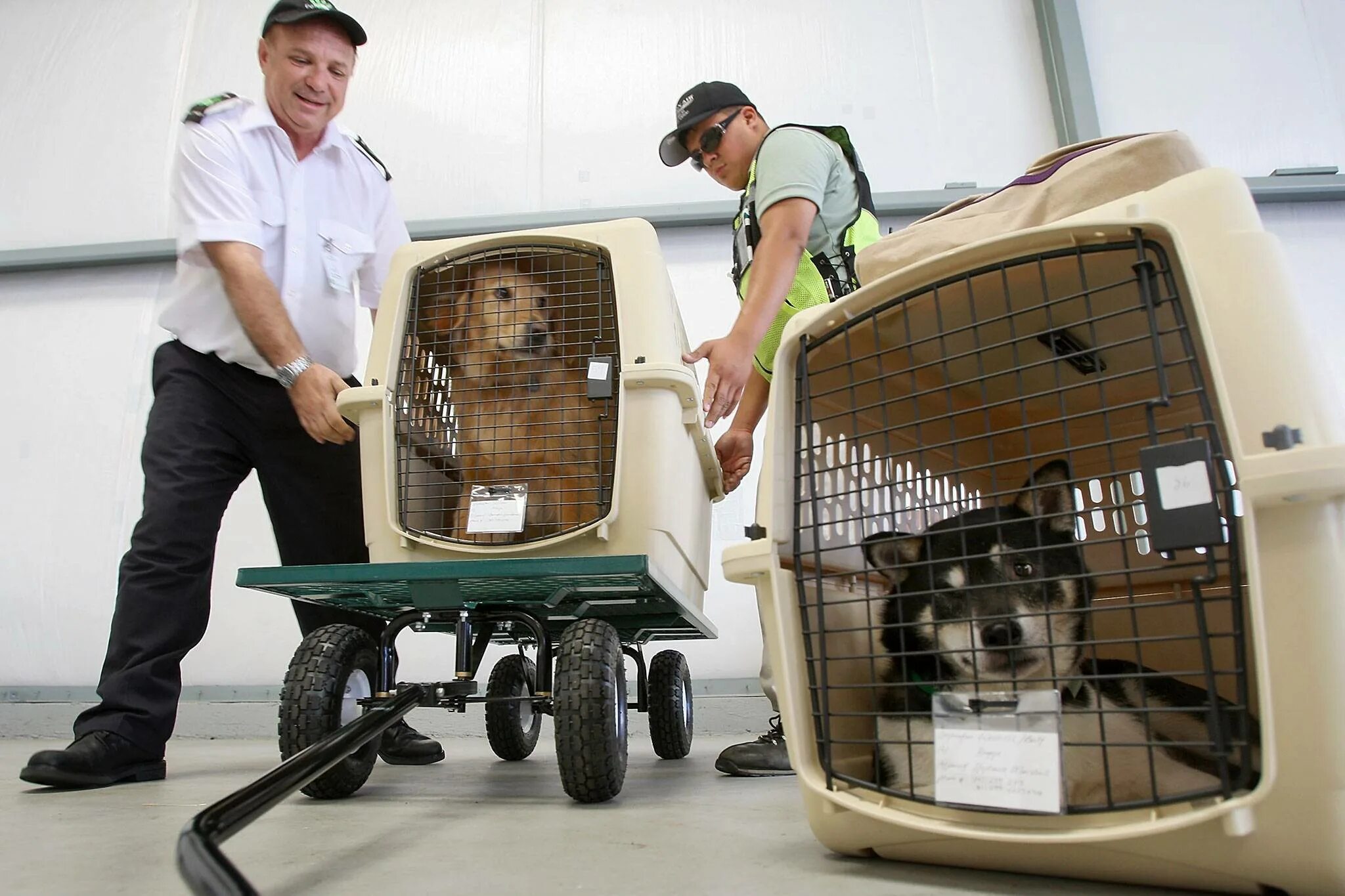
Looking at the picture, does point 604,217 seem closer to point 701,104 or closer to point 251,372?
point 701,104

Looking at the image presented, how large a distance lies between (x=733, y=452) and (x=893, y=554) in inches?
38.6

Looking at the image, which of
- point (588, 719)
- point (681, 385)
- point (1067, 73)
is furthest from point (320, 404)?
point (1067, 73)

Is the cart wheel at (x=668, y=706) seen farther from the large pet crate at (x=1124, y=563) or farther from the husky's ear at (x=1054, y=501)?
the husky's ear at (x=1054, y=501)

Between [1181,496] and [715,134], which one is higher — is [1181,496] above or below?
below

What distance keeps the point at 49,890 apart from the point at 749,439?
1667 mm

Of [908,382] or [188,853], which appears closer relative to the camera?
[188,853]

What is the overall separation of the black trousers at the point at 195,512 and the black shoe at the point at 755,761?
89 centimetres

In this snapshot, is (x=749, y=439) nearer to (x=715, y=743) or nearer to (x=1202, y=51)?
(x=715, y=743)

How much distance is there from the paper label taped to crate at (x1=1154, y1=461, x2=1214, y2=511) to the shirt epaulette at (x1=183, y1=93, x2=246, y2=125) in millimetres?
2052

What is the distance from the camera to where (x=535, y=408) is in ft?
5.83

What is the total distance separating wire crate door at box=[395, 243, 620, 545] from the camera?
1637mm

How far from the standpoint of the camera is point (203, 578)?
1.78m

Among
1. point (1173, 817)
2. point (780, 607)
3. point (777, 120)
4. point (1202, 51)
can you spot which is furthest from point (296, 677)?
point (1202, 51)

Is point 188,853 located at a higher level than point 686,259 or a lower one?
lower
